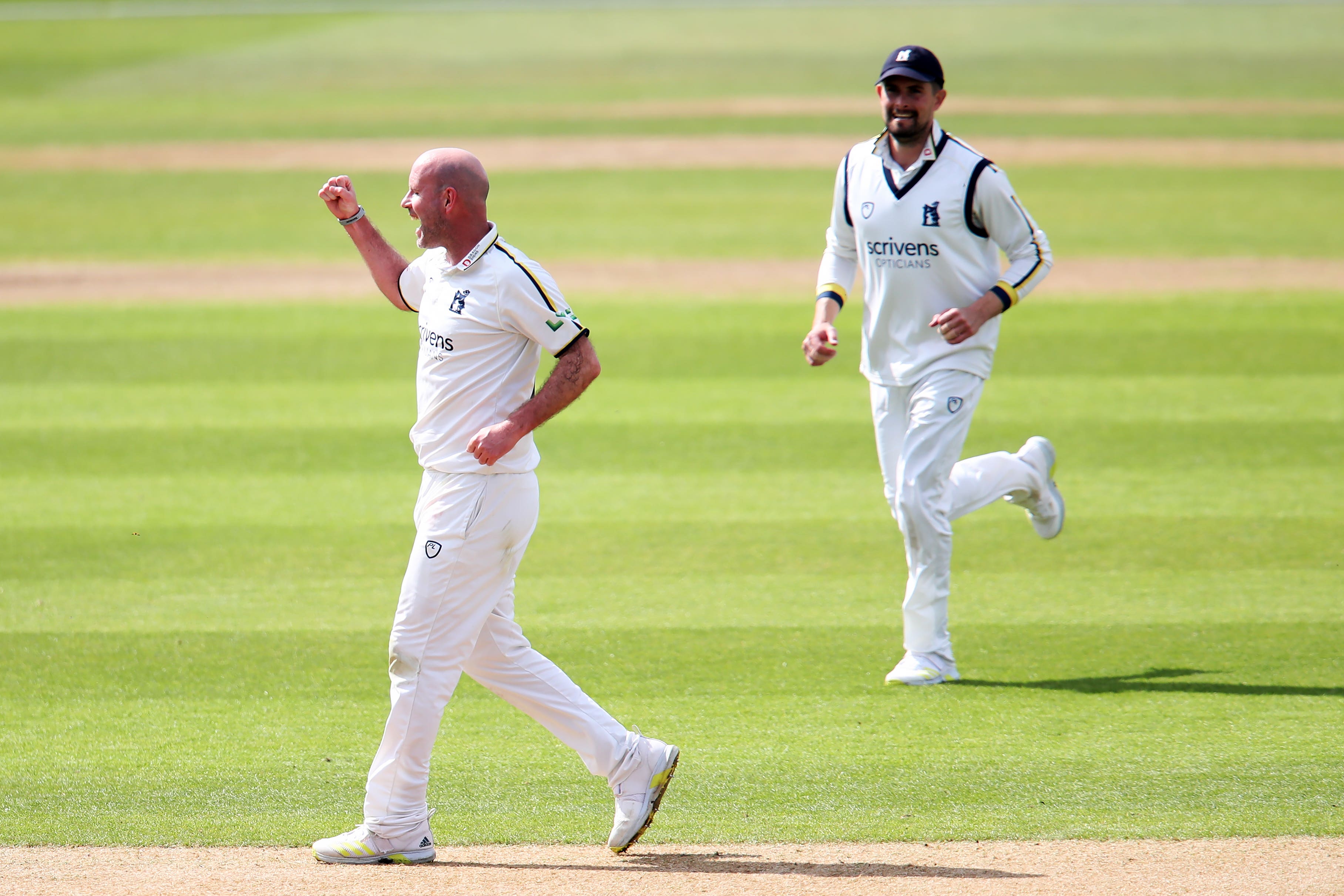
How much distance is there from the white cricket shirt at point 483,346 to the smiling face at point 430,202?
0.13m

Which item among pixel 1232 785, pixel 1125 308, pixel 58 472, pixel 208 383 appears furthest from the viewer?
pixel 1125 308

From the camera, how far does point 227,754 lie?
5570 mm

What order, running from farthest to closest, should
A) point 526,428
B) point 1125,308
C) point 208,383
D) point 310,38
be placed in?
point 310,38, point 1125,308, point 208,383, point 526,428

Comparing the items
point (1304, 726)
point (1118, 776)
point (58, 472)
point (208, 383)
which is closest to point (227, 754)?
point (1118, 776)

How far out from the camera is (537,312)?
181 inches

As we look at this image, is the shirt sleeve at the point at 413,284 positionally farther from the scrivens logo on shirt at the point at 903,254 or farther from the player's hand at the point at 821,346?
the scrivens logo on shirt at the point at 903,254

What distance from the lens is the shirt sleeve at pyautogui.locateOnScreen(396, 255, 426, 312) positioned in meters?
4.94

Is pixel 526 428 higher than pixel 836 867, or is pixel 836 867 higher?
pixel 526 428

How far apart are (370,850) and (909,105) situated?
3591 mm

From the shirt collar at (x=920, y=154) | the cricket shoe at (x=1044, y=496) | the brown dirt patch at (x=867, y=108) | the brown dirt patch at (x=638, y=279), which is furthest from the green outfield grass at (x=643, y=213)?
the shirt collar at (x=920, y=154)

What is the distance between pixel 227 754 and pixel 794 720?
2.09m

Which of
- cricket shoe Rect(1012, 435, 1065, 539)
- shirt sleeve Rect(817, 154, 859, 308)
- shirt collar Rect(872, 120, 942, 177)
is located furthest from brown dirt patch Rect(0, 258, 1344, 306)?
shirt collar Rect(872, 120, 942, 177)

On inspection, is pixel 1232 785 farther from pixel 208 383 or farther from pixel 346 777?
pixel 208 383

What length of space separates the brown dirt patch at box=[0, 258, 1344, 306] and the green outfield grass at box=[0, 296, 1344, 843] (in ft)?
8.63
